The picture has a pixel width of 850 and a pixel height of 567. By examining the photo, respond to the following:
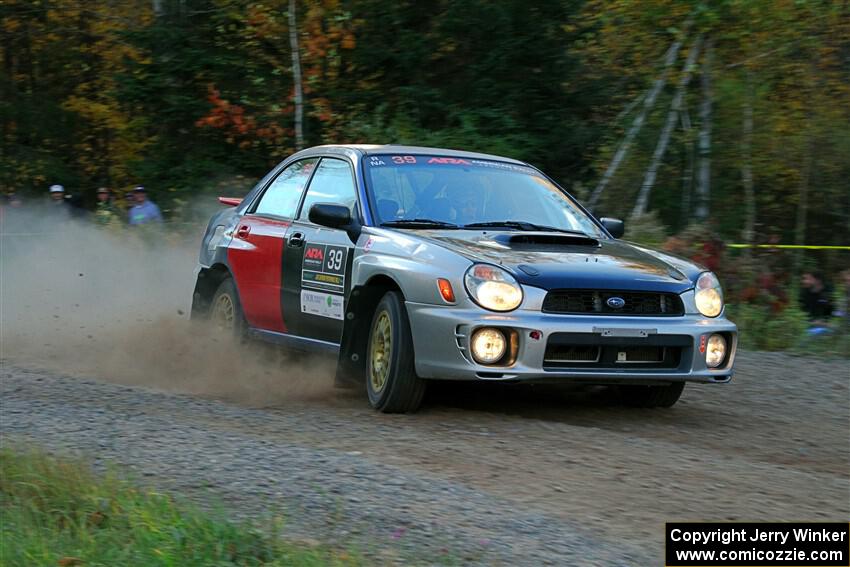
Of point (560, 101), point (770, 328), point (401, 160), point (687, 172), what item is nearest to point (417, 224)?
point (401, 160)

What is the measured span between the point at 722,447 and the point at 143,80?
65.2ft

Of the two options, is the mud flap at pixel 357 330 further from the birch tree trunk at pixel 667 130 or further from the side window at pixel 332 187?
the birch tree trunk at pixel 667 130

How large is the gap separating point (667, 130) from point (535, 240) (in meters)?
12.4

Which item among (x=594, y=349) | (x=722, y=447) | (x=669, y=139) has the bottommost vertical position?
(x=722, y=447)

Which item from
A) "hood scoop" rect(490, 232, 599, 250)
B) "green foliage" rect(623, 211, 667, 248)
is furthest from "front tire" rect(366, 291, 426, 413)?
"green foliage" rect(623, 211, 667, 248)

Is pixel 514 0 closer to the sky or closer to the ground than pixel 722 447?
closer to the sky

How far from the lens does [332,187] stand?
27.4 feet

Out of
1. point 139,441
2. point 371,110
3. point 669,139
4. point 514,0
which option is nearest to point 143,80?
point 371,110

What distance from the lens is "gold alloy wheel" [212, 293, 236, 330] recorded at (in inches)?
364

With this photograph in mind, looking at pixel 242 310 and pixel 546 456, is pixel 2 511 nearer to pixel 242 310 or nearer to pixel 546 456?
pixel 546 456

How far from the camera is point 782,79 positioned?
19.4 m

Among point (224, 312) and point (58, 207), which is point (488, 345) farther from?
point (58, 207)

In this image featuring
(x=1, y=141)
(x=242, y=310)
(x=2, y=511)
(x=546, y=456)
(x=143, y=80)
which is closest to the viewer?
(x=2, y=511)

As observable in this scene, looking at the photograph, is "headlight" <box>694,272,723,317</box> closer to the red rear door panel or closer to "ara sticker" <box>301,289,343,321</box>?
"ara sticker" <box>301,289,343,321</box>
